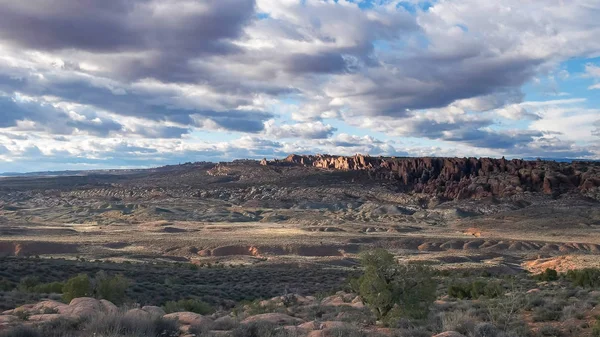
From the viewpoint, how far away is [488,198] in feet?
379

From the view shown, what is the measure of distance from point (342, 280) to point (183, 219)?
6842 cm

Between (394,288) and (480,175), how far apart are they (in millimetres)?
121957

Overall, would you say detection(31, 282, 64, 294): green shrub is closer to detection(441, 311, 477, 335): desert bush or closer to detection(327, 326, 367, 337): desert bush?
detection(327, 326, 367, 337): desert bush

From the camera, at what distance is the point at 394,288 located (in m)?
17.7

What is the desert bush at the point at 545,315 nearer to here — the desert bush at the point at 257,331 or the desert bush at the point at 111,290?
the desert bush at the point at 257,331

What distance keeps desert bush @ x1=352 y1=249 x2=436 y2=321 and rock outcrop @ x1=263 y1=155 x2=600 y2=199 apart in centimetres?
10464

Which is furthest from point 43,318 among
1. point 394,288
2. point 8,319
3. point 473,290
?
point 473,290

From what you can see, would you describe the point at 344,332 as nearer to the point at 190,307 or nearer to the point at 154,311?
the point at 154,311

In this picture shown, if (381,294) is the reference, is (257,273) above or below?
below

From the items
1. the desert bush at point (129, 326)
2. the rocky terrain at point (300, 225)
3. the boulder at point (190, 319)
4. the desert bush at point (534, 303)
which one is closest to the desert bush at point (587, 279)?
the rocky terrain at point (300, 225)

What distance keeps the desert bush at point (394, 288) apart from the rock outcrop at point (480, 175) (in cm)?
10464

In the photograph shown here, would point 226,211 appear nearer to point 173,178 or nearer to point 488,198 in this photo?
point 488,198

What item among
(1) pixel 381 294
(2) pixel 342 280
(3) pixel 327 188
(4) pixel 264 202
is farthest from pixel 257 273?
(3) pixel 327 188

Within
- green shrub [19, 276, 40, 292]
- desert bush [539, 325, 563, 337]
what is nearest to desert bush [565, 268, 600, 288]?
desert bush [539, 325, 563, 337]
